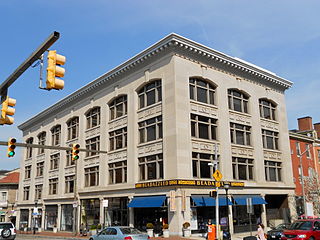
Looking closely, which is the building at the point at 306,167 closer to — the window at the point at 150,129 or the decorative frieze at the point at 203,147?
the decorative frieze at the point at 203,147

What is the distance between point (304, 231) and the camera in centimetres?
2252

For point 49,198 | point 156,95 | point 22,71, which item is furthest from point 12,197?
point 22,71

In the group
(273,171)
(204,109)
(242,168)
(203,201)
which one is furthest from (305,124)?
(203,201)

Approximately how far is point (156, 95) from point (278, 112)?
18030mm

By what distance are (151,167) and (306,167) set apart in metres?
29.4

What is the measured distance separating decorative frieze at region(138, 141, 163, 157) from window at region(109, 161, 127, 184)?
3.19 metres

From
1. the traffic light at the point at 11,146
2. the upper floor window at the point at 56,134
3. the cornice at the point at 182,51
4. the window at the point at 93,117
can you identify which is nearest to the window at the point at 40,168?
the upper floor window at the point at 56,134

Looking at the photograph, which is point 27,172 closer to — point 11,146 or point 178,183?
point 178,183

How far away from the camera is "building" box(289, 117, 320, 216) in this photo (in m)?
47.5

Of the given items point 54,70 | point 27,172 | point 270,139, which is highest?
point 270,139

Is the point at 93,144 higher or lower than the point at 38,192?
higher

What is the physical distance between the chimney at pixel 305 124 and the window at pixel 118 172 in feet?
122

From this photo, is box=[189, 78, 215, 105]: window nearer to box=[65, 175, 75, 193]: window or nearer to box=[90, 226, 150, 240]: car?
box=[90, 226, 150, 240]: car

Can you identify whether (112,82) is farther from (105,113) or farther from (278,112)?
(278,112)
